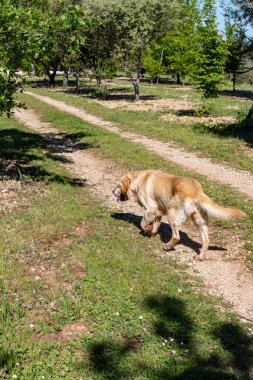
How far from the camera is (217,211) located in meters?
6.93

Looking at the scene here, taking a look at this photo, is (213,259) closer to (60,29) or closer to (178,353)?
(178,353)

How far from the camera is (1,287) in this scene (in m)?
6.55

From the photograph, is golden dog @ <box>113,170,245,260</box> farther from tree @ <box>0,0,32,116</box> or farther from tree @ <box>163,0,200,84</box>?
tree @ <box>163,0,200,84</box>

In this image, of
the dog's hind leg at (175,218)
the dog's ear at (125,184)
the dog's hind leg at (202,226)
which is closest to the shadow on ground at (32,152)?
the dog's ear at (125,184)

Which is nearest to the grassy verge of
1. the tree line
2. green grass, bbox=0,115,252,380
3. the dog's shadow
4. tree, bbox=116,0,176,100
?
the tree line

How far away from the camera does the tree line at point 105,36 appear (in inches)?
423

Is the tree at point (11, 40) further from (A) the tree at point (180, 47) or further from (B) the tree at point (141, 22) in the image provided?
(A) the tree at point (180, 47)

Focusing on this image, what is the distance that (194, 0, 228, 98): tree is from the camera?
2495cm

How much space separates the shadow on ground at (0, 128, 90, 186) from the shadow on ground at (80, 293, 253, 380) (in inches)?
307

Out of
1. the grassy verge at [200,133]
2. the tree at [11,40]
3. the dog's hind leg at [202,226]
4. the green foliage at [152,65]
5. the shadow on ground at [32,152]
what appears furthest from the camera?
the green foliage at [152,65]

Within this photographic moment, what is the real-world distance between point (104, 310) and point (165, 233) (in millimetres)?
3417

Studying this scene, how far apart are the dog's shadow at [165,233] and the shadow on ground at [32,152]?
3.35 meters

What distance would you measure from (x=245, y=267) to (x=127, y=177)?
324 cm

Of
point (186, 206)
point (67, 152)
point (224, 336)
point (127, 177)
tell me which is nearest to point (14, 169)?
point (67, 152)
